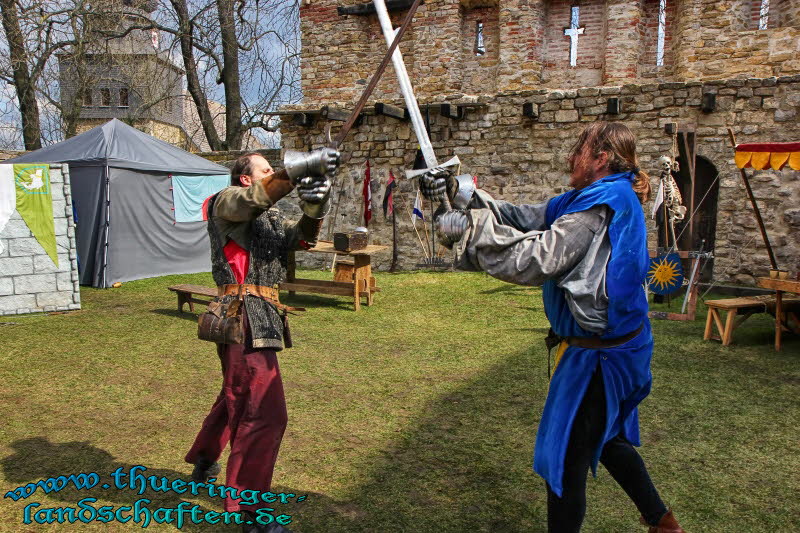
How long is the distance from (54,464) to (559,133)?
28.6 feet

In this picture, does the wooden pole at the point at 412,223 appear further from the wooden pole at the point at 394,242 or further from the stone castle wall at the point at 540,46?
the stone castle wall at the point at 540,46

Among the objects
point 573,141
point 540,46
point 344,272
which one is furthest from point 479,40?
point 344,272

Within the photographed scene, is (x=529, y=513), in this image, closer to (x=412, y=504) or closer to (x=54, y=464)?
(x=412, y=504)

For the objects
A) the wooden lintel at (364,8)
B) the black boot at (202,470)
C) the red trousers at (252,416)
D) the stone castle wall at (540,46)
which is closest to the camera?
the red trousers at (252,416)

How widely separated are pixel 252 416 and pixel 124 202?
8.29m

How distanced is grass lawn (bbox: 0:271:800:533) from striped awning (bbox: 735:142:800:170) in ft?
5.57

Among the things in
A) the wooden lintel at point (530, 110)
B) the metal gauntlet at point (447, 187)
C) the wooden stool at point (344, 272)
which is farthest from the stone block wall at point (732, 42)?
the metal gauntlet at point (447, 187)

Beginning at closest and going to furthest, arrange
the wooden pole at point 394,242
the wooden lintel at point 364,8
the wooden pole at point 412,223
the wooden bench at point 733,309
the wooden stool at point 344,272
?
the wooden bench at point 733,309 < the wooden stool at point 344,272 < the wooden pole at point 412,223 < the wooden pole at point 394,242 < the wooden lintel at point 364,8

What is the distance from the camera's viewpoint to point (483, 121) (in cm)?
1052

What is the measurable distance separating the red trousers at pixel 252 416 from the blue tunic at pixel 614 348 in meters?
1.07

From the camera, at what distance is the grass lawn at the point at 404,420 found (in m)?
2.76

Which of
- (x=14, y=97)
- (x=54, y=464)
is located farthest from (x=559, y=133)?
(x=14, y=97)

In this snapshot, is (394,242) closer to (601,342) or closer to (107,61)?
(601,342)

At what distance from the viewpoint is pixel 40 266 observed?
7.21 metres
